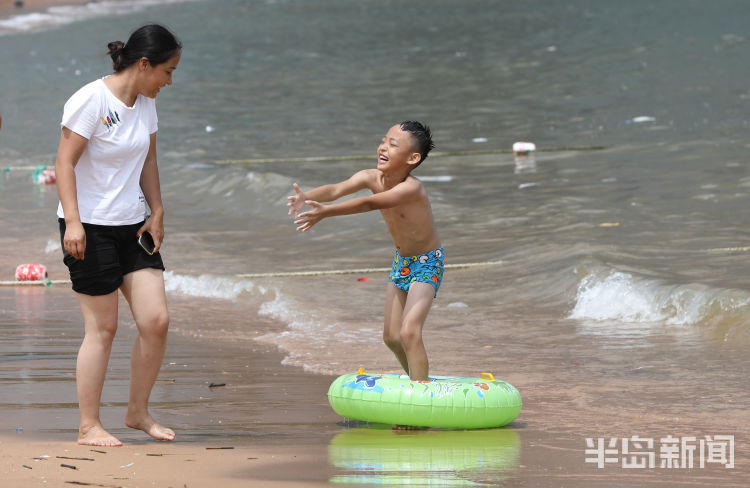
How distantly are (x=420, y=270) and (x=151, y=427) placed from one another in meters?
1.74

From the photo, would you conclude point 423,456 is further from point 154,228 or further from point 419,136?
point 419,136

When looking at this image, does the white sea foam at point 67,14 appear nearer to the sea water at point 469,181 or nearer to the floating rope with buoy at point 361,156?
the sea water at point 469,181

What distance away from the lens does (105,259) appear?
4.93 metres

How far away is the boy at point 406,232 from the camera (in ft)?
19.5

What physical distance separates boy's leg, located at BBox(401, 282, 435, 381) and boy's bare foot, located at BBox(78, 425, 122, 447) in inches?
64.8

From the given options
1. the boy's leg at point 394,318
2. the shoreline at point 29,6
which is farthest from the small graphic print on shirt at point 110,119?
the shoreline at point 29,6

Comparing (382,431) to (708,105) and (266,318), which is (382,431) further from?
(708,105)

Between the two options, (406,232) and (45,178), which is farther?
(45,178)

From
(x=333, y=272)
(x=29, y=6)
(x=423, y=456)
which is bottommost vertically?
(x=423, y=456)

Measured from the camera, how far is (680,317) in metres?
8.40

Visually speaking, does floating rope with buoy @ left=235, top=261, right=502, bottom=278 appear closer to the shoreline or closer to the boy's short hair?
the boy's short hair

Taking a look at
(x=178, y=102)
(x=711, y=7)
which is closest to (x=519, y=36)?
(x=711, y=7)

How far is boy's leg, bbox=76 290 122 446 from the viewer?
4969 mm

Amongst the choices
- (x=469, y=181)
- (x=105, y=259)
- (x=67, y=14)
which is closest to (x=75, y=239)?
(x=105, y=259)
